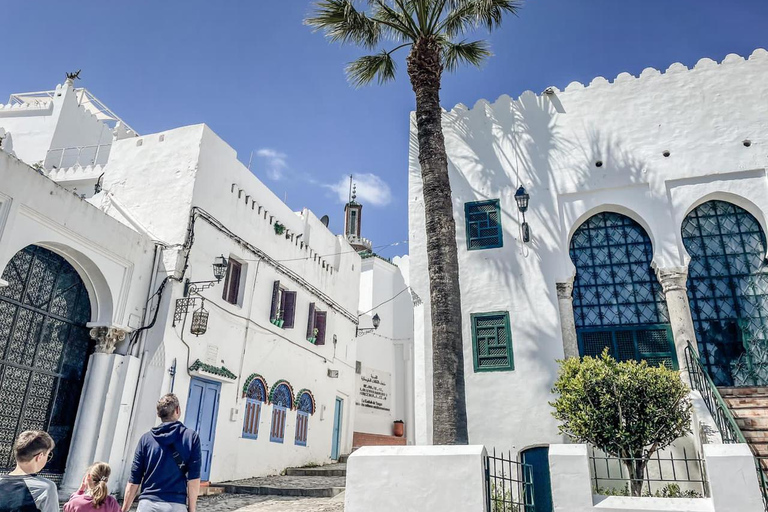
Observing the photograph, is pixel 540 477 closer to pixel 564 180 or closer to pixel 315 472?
pixel 564 180

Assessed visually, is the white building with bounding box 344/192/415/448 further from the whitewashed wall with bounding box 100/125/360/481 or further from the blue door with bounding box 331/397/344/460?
the whitewashed wall with bounding box 100/125/360/481

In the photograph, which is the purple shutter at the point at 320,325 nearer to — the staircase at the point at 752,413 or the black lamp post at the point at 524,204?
the black lamp post at the point at 524,204

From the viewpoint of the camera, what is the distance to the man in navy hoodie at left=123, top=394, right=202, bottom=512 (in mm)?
4051

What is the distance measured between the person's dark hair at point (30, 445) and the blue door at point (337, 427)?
49.5 ft

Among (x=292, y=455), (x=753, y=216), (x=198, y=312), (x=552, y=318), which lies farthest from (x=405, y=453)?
(x=292, y=455)

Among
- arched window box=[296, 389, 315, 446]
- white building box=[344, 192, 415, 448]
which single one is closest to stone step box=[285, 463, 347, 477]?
arched window box=[296, 389, 315, 446]

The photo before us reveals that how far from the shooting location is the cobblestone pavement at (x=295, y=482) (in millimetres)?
12342

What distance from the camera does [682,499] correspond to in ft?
18.0

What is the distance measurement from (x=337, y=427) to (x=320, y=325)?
3434 millimetres

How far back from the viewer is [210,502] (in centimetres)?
1062

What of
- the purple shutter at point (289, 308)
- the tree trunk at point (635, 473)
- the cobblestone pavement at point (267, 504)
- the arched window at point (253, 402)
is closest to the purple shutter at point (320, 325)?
the purple shutter at point (289, 308)

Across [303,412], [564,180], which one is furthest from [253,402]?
[564,180]

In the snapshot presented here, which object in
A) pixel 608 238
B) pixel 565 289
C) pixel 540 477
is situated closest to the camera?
pixel 540 477

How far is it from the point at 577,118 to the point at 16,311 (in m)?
11.2
